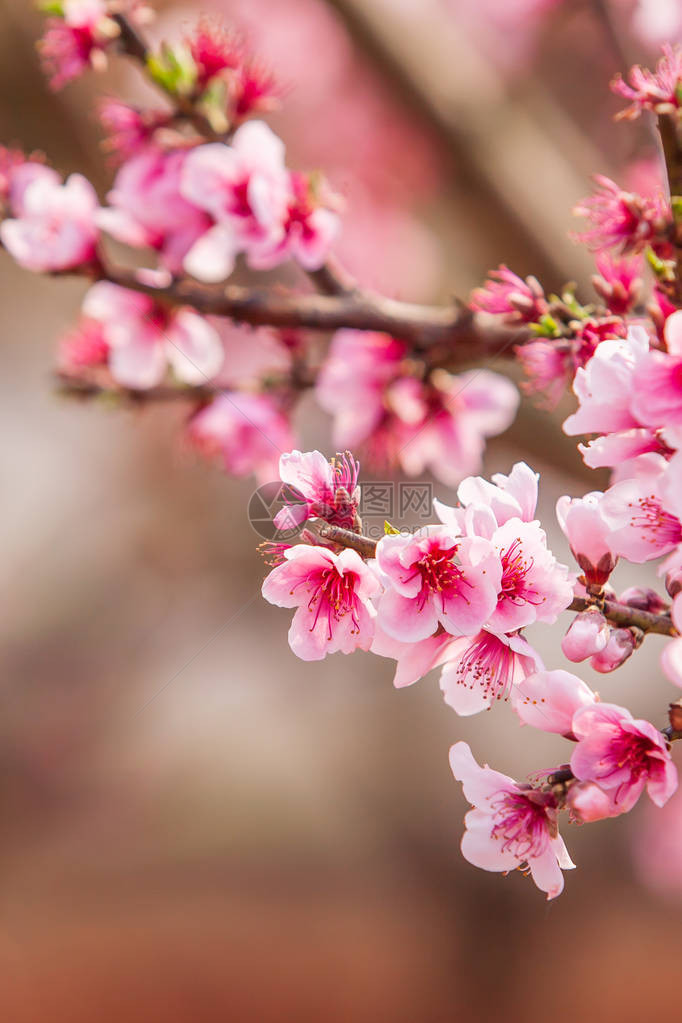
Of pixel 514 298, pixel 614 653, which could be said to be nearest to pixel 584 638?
pixel 614 653

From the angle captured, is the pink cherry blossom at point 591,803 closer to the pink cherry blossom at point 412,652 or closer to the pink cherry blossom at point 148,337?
the pink cherry blossom at point 412,652

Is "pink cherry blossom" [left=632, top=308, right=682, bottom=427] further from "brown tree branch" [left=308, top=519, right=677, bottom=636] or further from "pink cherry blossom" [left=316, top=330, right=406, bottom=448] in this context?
"pink cherry blossom" [left=316, top=330, right=406, bottom=448]

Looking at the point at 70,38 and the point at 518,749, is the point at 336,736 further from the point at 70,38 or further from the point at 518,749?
the point at 70,38

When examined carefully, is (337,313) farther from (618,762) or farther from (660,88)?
(618,762)

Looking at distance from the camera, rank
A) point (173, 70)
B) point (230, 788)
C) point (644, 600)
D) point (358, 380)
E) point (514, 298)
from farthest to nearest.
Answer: point (230, 788) → point (358, 380) → point (173, 70) → point (514, 298) → point (644, 600)

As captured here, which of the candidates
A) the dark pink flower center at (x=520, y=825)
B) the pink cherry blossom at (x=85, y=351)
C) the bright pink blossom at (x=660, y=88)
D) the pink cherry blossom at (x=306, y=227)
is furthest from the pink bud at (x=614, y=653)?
the pink cherry blossom at (x=85, y=351)

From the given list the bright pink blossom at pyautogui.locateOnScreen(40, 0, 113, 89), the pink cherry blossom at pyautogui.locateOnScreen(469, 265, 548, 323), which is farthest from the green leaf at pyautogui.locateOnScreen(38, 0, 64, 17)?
the pink cherry blossom at pyautogui.locateOnScreen(469, 265, 548, 323)

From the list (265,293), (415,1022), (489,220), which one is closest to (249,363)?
(489,220)
